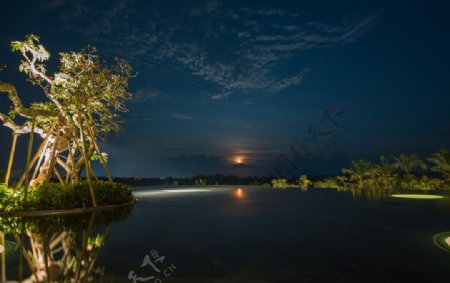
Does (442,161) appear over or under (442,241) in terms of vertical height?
over

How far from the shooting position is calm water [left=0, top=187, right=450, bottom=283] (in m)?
3.93

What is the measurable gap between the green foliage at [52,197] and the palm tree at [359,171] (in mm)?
23642

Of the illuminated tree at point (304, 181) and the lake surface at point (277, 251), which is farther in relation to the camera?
the illuminated tree at point (304, 181)

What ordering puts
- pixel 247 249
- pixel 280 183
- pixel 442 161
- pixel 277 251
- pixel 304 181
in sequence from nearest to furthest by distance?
pixel 277 251 < pixel 247 249 < pixel 442 161 < pixel 304 181 < pixel 280 183

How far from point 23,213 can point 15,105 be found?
4591mm

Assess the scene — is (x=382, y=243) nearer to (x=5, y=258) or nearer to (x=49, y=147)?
(x=5, y=258)

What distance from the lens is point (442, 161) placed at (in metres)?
22.1

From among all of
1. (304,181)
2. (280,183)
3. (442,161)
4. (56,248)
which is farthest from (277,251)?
(280,183)

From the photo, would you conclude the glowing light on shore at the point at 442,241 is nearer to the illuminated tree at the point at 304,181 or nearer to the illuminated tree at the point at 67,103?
the illuminated tree at the point at 67,103

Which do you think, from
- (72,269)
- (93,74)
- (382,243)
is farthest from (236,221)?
(93,74)

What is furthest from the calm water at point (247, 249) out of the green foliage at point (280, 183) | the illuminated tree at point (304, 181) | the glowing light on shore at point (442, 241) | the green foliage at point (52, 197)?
the green foliage at point (280, 183)

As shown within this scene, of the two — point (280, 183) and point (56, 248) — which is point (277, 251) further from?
point (280, 183)

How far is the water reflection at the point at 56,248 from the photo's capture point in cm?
383

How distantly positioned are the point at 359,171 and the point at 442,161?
6.62 metres
